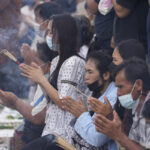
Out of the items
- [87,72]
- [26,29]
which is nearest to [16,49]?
[26,29]

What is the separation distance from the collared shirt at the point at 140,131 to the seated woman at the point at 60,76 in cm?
73

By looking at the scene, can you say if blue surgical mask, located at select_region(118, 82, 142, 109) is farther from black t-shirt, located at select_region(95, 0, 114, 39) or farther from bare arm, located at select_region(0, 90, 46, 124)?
black t-shirt, located at select_region(95, 0, 114, 39)

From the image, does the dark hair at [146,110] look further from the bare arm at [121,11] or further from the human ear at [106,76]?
the bare arm at [121,11]

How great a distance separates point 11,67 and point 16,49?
0.71m

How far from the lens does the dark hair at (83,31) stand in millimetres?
3798

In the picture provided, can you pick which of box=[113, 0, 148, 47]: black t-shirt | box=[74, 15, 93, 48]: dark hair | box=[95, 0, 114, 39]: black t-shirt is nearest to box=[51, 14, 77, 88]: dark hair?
box=[74, 15, 93, 48]: dark hair

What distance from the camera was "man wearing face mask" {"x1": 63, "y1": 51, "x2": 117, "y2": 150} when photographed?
9.76 feet

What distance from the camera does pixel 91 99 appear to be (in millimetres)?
2857

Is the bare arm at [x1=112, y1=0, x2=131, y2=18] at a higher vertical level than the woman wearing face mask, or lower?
higher

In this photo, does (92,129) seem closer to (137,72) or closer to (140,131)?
(140,131)

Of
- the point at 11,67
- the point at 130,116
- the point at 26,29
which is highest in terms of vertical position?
the point at 130,116

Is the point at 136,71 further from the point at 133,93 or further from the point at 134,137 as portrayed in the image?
the point at 134,137

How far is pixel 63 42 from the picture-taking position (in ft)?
12.0

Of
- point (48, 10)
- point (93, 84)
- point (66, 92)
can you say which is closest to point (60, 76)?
point (66, 92)
